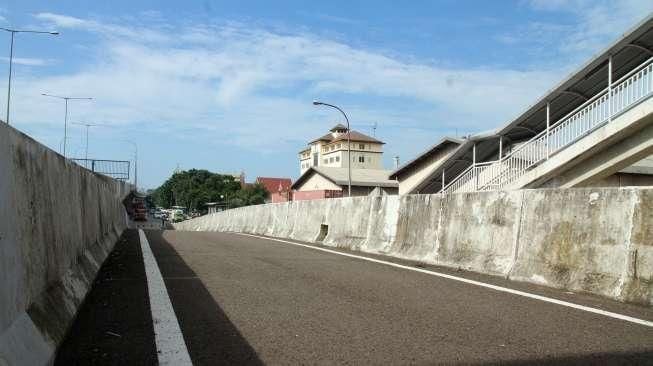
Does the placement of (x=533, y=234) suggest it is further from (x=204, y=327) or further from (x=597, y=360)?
(x=204, y=327)

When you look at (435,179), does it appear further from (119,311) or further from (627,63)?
(119,311)

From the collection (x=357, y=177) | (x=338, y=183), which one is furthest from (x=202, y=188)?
(x=338, y=183)

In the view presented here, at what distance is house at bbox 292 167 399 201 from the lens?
61.4 m

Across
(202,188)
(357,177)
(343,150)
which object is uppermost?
(343,150)

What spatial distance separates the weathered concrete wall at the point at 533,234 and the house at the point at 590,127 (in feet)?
30.7

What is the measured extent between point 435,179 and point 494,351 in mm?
34086

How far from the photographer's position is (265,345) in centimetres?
466

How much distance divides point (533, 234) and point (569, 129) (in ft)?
44.9

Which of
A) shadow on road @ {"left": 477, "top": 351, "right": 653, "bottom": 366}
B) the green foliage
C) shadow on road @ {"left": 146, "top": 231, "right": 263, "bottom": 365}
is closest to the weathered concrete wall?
shadow on road @ {"left": 477, "top": 351, "right": 653, "bottom": 366}

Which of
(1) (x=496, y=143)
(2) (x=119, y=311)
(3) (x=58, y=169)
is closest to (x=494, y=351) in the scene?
(2) (x=119, y=311)

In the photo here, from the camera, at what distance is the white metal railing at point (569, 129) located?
1798cm

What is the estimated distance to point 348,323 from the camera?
215 inches

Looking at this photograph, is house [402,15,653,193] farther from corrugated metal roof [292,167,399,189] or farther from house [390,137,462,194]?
corrugated metal roof [292,167,399,189]

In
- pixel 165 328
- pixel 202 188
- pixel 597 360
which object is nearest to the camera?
pixel 597 360
